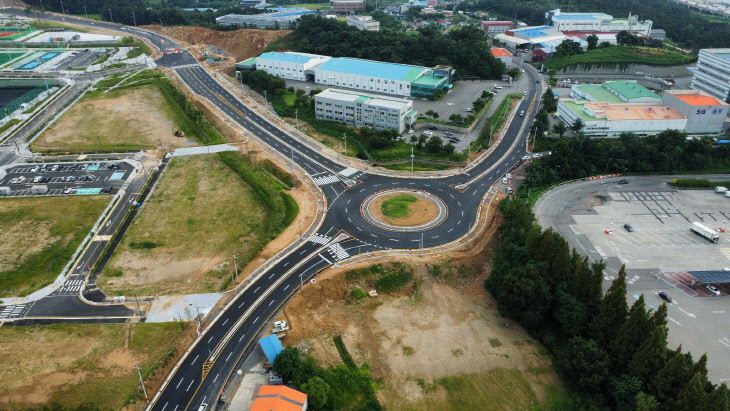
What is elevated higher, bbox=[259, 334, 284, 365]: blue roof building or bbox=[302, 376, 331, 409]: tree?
bbox=[259, 334, 284, 365]: blue roof building

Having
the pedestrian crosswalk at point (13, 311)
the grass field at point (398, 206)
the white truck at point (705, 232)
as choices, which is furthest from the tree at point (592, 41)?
the pedestrian crosswalk at point (13, 311)

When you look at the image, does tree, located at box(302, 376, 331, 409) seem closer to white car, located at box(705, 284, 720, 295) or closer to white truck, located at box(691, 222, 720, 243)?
white car, located at box(705, 284, 720, 295)

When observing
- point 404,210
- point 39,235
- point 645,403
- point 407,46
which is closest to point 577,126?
point 404,210

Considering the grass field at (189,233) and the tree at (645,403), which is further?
the grass field at (189,233)

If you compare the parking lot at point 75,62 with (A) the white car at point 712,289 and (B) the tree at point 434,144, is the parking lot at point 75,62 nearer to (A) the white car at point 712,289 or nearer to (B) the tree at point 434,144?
(B) the tree at point 434,144

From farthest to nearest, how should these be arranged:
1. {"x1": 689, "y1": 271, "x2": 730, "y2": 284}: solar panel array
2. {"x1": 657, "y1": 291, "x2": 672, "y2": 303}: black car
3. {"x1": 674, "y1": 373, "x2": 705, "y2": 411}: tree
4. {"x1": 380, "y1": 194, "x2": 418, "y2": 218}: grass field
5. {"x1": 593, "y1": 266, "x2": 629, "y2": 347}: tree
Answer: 1. {"x1": 380, "y1": 194, "x2": 418, "y2": 218}: grass field
2. {"x1": 689, "y1": 271, "x2": 730, "y2": 284}: solar panel array
3. {"x1": 657, "y1": 291, "x2": 672, "y2": 303}: black car
4. {"x1": 593, "y1": 266, "x2": 629, "y2": 347}: tree
5. {"x1": 674, "y1": 373, "x2": 705, "y2": 411}: tree

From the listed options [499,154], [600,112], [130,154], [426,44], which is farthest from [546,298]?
[426,44]

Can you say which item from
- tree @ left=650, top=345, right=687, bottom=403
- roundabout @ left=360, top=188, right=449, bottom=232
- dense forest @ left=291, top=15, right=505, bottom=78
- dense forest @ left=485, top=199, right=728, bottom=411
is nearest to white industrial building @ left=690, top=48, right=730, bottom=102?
dense forest @ left=291, top=15, right=505, bottom=78
